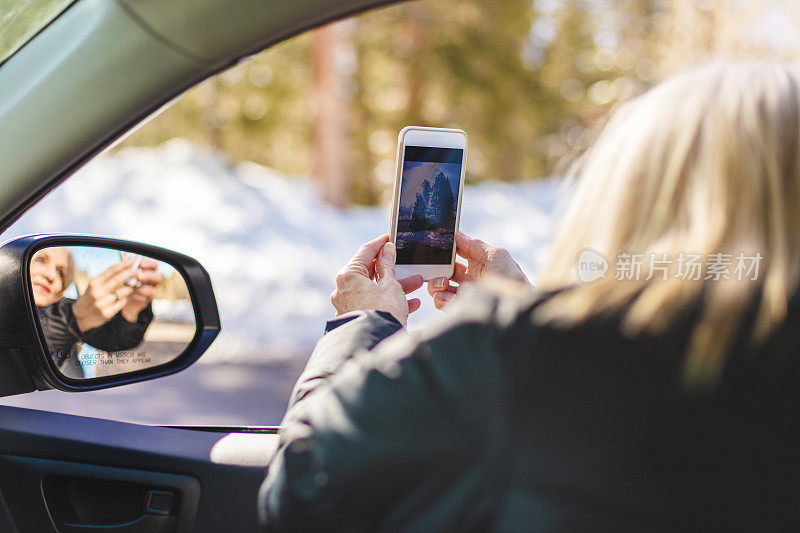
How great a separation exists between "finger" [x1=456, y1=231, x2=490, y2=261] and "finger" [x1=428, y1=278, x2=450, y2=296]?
0.27 ft

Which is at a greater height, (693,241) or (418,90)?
(418,90)

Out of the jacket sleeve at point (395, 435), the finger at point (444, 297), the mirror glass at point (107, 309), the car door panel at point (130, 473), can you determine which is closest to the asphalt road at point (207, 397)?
the car door panel at point (130, 473)

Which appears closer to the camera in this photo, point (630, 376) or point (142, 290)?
point (630, 376)

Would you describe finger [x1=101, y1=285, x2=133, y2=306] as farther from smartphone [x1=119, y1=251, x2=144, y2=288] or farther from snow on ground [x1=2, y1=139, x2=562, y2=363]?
snow on ground [x1=2, y1=139, x2=562, y2=363]

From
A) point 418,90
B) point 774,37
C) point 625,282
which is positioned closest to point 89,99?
point 625,282

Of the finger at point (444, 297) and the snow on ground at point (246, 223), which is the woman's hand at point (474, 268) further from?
the snow on ground at point (246, 223)

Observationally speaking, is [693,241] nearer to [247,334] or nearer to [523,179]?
[247,334]

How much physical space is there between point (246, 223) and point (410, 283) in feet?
33.8

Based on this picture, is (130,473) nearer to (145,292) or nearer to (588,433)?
(145,292)

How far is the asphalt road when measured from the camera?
5328 mm

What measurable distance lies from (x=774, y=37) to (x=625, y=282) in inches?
182

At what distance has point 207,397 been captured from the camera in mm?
6094

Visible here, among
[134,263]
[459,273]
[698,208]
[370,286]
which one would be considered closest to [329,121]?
[459,273]

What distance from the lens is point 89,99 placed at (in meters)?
1.37
